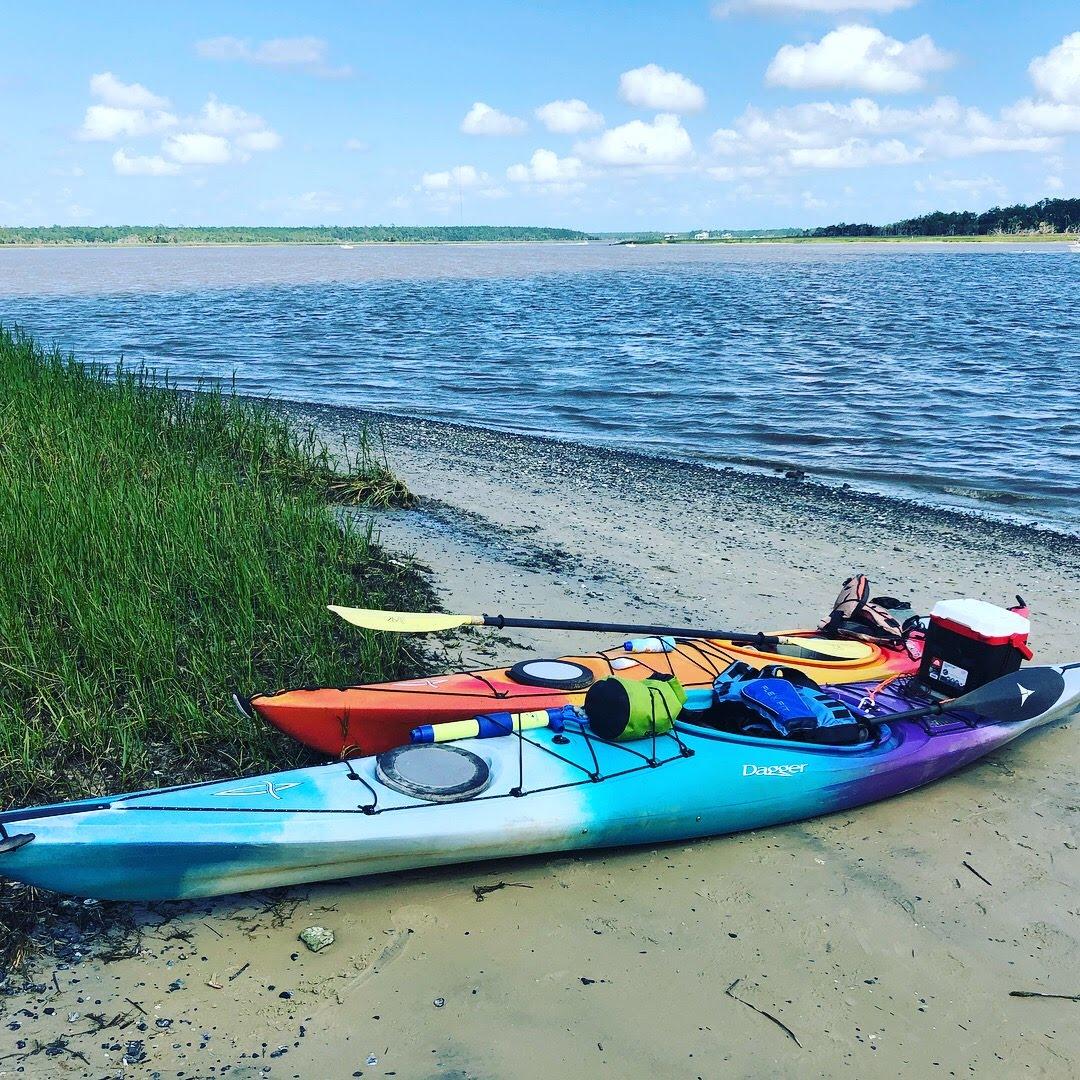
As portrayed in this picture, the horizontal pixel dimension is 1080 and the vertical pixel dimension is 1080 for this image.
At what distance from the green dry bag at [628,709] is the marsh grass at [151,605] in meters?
1.40

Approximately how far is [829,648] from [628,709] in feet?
5.66

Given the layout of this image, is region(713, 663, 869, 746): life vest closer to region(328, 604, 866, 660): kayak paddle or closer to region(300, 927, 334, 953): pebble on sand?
region(328, 604, 866, 660): kayak paddle

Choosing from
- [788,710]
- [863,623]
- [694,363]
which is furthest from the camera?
[694,363]

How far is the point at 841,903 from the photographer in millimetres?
3693

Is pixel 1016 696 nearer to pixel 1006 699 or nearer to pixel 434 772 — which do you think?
pixel 1006 699

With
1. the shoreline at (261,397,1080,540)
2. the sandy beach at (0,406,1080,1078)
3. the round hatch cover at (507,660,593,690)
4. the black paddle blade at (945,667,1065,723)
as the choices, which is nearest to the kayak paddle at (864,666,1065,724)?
the black paddle blade at (945,667,1065,723)

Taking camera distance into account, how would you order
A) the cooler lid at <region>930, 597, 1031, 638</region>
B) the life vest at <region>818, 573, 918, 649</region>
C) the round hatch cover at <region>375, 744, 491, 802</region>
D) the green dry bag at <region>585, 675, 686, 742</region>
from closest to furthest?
the round hatch cover at <region>375, 744, 491, 802</region>, the green dry bag at <region>585, 675, 686, 742</region>, the cooler lid at <region>930, 597, 1031, 638</region>, the life vest at <region>818, 573, 918, 649</region>

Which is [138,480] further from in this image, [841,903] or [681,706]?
[841,903]

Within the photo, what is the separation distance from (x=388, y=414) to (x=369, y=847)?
11.5m

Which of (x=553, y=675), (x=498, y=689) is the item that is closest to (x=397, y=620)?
(x=498, y=689)

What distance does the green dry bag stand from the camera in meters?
4.04

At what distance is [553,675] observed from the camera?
467 centimetres

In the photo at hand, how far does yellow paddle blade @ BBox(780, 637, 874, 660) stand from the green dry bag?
129 cm

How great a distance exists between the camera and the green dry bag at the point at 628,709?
404 cm
